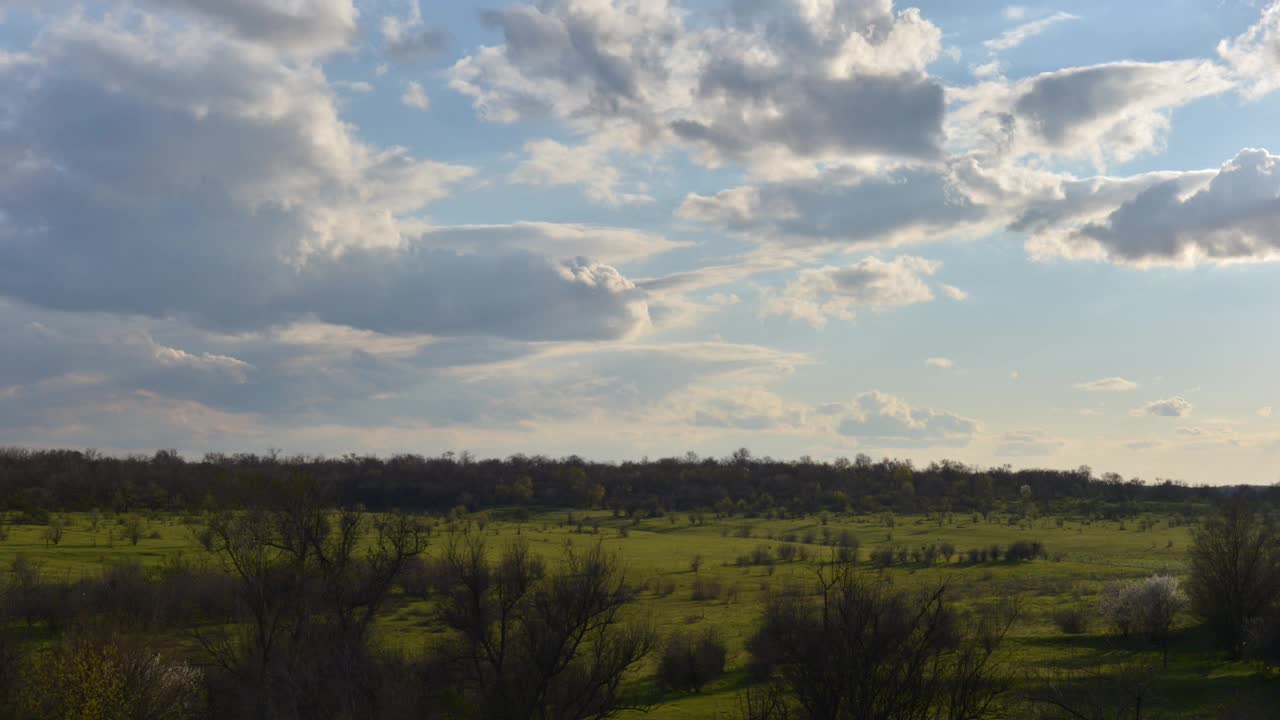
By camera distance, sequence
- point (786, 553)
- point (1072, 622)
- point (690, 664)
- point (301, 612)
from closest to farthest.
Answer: point (301, 612) → point (690, 664) → point (1072, 622) → point (786, 553)

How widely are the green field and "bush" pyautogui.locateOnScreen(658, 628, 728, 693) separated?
85 centimetres

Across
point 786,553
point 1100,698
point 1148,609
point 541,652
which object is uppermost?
point 1100,698

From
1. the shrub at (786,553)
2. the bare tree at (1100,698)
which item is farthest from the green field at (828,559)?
the bare tree at (1100,698)

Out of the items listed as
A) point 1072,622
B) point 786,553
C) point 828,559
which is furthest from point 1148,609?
point 786,553

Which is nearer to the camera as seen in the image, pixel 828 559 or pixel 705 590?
pixel 705 590

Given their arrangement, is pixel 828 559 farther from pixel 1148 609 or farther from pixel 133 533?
pixel 133 533

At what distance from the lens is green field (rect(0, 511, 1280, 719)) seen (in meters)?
43.8

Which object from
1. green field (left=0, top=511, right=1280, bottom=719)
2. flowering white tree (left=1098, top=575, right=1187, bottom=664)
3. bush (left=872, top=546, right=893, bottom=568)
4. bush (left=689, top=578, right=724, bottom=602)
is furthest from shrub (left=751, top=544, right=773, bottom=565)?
flowering white tree (left=1098, top=575, right=1187, bottom=664)

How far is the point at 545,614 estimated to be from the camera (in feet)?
104

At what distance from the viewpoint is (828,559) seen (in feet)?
328

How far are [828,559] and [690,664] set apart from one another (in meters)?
57.0

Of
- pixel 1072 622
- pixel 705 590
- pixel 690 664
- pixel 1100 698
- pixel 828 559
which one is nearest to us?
pixel 1100 698

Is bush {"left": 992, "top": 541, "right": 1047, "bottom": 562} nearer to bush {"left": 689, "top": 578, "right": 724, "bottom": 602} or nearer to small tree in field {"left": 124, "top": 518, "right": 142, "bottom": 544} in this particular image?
bush {"left": 689, "top": 578, "right": 724, "bottom": 602}

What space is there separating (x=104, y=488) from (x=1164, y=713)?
439ft
